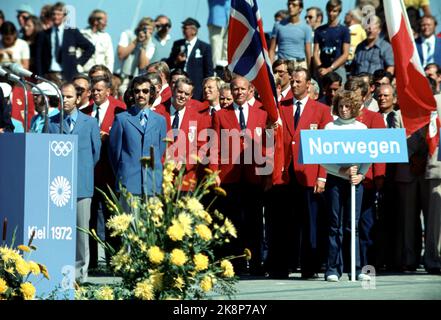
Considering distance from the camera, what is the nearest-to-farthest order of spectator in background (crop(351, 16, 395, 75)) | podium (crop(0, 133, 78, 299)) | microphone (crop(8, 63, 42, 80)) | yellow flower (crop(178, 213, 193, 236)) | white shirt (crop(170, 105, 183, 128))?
yellow flower (crop(178, 213, 193, 236)), podium (crop(0, 133, 78, 299)), microphone (crop(8, 63, 42, 80)), white shirt (crop(170, 105, 183, 128)), spectator in background (crop(351, 16, 395, 75))

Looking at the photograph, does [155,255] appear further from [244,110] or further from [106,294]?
[244,110]

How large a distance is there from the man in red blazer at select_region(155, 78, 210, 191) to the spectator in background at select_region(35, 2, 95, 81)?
4929 mm

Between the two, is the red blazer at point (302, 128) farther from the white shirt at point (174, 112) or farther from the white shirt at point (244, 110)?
the white shirt at point (174, 112)

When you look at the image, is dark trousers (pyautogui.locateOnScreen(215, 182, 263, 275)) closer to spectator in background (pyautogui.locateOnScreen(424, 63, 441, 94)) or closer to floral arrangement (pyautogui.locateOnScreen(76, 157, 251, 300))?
spectator in background (pyautogui.locateOnScreen(424, 63, 441, 94))

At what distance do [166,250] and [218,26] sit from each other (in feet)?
38.1

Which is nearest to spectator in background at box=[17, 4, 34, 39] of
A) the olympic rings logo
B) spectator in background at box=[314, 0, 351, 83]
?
spectator in background at box=[314, 0, 351, 83]

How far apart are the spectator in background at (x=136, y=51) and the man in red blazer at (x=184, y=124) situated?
499cm

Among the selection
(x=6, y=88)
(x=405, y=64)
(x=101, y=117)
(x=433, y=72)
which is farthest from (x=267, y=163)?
(x=433, y=72)

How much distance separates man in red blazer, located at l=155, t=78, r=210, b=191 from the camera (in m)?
15.3

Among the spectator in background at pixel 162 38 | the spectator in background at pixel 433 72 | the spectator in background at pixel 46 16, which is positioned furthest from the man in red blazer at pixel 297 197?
the spectator in background at pixel 46 16

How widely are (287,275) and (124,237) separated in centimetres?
499

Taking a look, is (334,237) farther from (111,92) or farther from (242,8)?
(111,92)

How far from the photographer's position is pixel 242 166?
15.4 meters

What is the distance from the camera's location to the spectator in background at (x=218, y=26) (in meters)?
21.4
